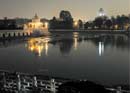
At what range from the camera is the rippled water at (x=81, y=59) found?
13766mm

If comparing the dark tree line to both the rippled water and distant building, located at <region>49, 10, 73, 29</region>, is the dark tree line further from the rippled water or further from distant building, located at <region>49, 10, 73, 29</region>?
the rippled water

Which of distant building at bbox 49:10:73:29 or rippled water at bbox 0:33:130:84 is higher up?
distant building at bbox 49:10:73:29

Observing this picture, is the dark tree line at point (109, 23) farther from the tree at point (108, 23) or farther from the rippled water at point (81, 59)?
the rippled water at point (81, 59)

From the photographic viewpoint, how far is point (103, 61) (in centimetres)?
1662

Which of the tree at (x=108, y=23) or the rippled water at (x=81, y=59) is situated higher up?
the tree at (x=108, y=23)

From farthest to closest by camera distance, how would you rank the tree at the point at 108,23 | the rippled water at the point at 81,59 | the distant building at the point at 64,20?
the rippled water at the point at 81,59 → the distant building at the point at 64,20 → the tree at the point at 108,23

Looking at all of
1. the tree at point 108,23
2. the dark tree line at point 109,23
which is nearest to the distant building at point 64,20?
the dark tree line at point 109,23

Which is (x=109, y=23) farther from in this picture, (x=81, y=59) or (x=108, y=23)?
(x=81, y=59)

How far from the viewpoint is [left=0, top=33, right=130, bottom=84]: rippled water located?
13.8 m

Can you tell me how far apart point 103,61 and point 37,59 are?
4593 millimetres

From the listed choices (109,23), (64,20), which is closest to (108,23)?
(109,23)

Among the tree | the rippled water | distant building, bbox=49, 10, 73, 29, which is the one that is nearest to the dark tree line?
the tree

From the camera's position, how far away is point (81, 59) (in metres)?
16.6

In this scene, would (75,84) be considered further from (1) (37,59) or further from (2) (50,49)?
(2) (50,49)
